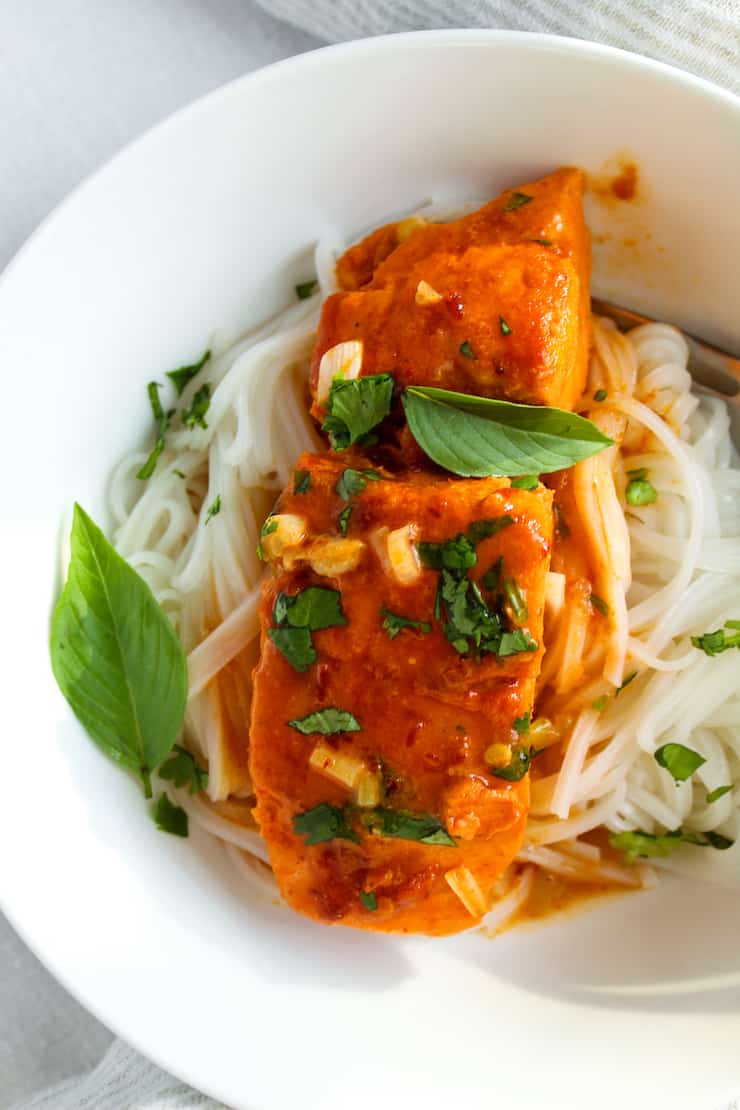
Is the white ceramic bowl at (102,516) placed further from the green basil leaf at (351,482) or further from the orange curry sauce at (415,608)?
the green basil leaf at (351,482)

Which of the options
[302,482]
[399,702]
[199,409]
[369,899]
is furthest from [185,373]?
[369,899]

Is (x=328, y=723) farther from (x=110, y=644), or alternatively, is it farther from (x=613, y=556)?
(x=613, y=556)

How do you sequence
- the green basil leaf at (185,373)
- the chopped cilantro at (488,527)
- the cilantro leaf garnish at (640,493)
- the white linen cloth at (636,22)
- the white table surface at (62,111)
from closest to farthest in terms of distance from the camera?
the chopped cilantro at (488,527), the white linen cloth at (636,22), the cilantro leaf garnish at (640,493), the green basil leaf at (185,373), the white table surface at (62,111)

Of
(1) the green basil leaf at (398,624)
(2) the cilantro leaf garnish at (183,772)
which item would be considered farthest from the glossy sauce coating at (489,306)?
(2) the cilantro leaf garnish at (183,772)

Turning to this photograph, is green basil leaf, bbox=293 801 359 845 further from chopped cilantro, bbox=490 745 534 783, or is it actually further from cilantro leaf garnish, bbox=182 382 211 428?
cilantro leaf garnish, bbox=182 382 211 428

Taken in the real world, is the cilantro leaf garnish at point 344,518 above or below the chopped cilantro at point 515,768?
above

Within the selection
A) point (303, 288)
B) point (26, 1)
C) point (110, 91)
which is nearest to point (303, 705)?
point (303, 288)
